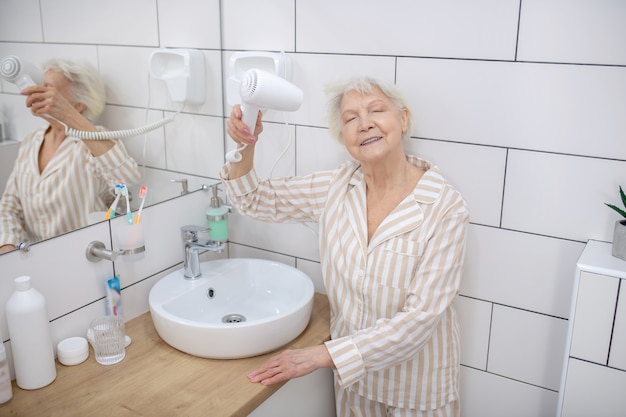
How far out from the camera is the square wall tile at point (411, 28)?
1.40 m

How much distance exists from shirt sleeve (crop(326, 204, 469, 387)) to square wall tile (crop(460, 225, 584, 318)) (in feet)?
0.64

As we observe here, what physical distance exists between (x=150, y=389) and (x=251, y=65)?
988 millimetres

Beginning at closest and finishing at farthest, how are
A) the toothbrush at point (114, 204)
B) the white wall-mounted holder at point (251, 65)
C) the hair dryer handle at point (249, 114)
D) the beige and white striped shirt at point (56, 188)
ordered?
the beige and white striped shirt at point (56, 188) < the hair dryer handle at point (249, 114) < the toothbrush at point (114, 204) < the white wall-mounted holder at point (251, 65)

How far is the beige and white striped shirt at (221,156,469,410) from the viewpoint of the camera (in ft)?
4.42

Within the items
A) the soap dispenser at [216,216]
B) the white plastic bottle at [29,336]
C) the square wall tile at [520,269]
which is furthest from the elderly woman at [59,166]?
the square wall tile at [520,269]

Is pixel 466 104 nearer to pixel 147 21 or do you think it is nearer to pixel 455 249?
pixel 455 249

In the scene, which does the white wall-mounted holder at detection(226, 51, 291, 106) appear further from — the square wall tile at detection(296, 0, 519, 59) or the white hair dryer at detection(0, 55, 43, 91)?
the white hair dryer at detection(0, 55, 43, 91)

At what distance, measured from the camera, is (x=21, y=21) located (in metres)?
1.30

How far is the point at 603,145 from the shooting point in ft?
4.39

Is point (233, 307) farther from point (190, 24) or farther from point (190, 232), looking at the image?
point (190, 24)

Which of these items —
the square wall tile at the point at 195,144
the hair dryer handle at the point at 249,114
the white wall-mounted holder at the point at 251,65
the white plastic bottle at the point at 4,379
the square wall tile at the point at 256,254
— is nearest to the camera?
the white plastic bottle at the point at 4,379

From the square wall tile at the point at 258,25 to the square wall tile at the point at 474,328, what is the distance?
35.9 inches

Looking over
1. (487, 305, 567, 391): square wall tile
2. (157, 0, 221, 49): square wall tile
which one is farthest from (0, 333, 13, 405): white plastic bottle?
(487, 305, 567, 391): square wall tile

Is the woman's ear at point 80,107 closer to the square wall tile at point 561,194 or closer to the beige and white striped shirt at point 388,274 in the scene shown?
the beige and white striped shirt at point 388,274
